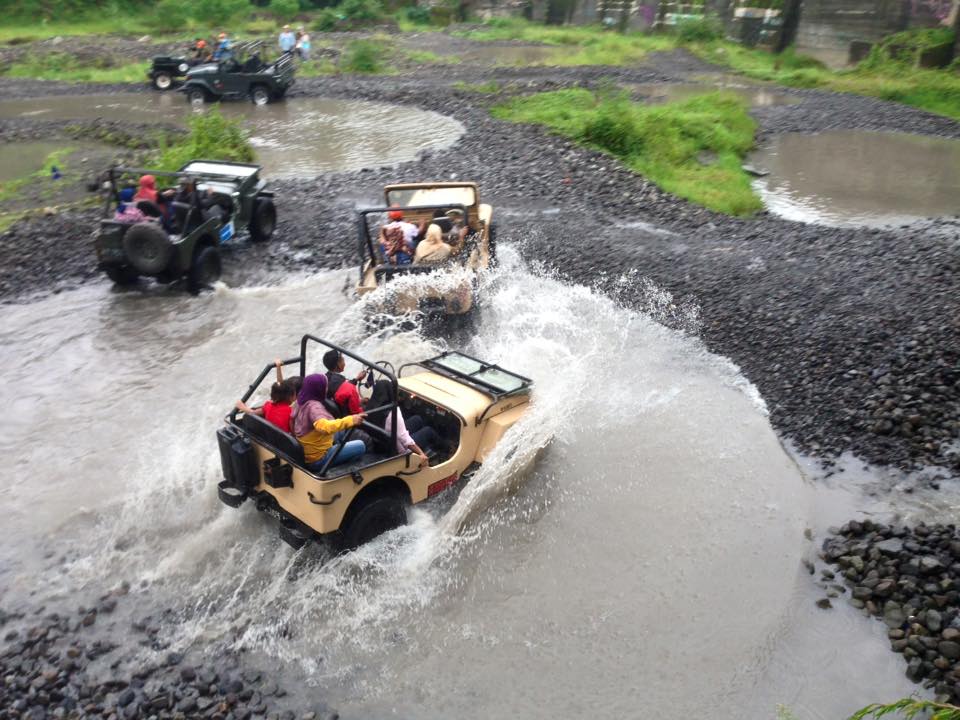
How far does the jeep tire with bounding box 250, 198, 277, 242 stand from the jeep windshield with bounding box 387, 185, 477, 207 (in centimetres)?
255

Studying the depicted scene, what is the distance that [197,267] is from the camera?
11953 mm

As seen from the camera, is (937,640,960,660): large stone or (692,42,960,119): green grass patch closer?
(937,640,960,660): large stone

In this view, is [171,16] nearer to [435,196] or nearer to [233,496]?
[435,196]

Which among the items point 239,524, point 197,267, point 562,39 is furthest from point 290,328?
point 562,39

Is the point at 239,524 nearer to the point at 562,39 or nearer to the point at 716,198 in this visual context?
the point at 716,198

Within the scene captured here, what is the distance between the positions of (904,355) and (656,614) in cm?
472

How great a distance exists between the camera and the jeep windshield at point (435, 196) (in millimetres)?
11945

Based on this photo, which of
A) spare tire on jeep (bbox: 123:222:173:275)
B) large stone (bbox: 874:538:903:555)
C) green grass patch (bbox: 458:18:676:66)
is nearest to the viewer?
large stone (bbox: 874:538:903:555)

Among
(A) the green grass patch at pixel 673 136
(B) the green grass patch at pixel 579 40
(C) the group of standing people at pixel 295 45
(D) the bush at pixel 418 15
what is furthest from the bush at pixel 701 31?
(C) the group of standing people at pixel 295 45

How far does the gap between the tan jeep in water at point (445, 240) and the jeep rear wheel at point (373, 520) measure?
3966 millimetres

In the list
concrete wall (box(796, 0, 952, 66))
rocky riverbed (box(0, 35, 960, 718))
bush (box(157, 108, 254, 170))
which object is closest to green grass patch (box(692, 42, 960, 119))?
concrete wall (box(796, 0, 952, 66))

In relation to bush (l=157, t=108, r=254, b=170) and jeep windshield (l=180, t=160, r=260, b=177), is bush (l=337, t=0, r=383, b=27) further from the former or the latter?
jeep windshield (l=180, t=160, r=260, b=177)

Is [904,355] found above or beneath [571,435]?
above

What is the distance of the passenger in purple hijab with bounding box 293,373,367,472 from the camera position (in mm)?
6387
